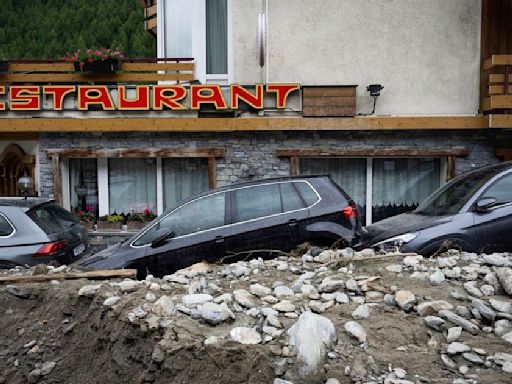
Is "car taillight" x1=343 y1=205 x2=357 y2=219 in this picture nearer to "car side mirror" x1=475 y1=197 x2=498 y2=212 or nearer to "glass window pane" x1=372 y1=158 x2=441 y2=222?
Result: "car side mirror" x1=475 y1=197 x2=498 y2=212

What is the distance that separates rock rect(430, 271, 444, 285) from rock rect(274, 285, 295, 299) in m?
1.30

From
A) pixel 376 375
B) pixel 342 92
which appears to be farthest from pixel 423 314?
pixel 342 92

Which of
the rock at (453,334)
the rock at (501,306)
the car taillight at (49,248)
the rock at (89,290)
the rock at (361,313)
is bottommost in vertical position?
the car taillight at (49,248)

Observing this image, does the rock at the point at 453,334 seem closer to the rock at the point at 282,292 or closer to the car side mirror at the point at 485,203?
the rock at the point at 282,292

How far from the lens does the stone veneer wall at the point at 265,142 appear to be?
1184 centimetres

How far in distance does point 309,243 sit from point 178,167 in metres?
6.42

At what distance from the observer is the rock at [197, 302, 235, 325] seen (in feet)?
13.2

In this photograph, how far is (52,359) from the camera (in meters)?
4.62

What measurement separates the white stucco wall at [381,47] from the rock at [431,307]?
8.32m

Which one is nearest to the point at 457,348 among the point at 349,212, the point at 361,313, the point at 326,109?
the point at 361,313

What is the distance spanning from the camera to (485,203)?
22.3 feet

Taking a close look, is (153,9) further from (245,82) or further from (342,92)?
(342,92)

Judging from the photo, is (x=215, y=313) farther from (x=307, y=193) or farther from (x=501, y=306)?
(x=307, y=193)

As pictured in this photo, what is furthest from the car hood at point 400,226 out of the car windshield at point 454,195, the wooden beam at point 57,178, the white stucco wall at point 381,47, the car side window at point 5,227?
the wooden beam at point 57,178
